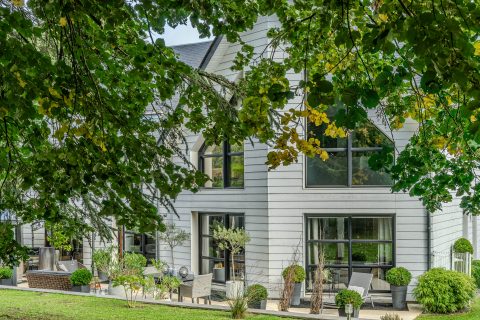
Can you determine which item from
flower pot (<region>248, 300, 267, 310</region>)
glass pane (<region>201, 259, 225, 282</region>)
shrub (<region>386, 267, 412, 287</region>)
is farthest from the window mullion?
glass pane (<region>201, 259, 225, 282</region>)

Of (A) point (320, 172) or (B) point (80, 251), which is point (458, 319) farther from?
(B) point (80, 251)

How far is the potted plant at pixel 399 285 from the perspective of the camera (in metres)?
13.3

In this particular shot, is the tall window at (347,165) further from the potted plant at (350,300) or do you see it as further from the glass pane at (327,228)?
the potted plant at (350,300)

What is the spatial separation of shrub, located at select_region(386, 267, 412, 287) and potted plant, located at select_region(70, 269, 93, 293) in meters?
7.80

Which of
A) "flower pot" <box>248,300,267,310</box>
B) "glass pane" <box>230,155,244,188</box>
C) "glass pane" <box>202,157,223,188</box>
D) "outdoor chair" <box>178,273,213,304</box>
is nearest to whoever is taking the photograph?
"flower pot" <box>248,300,267,310</box>

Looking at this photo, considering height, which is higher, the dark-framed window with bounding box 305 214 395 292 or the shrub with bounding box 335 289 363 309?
the dark-framed window with bounding box 305 214 395 292

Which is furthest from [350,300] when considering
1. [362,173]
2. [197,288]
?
[362,173]

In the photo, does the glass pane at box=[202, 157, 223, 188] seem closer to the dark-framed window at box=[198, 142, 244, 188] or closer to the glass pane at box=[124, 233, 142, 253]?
the dark-framed window at box=[198, 142, 244, 188]

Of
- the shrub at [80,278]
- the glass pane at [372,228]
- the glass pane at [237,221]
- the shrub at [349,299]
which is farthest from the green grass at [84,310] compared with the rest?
the glass pane at [372,228]

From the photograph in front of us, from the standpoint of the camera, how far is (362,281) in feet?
43.5

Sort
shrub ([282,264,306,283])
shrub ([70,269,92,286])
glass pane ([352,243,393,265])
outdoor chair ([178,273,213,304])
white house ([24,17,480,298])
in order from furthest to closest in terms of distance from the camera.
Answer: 1. shrub ([70,269,92,286])
2. glass pane ([352,243,393,265])
3. white house ([24,17,480,298])
4. shrub ([282,264,306,283])
5. outdoor chair ([178,273,213,304])

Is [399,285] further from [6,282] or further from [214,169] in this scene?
[6,282]

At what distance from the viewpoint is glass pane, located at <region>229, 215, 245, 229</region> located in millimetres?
15312

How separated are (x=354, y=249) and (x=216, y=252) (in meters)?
4.00
